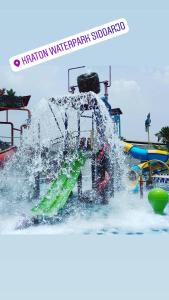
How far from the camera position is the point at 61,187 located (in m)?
7.46

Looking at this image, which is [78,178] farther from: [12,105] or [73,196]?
[12,105]

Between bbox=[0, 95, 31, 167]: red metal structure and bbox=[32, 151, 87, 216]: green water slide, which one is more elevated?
bbox=[0, 95, 31, 167]: red metal structure

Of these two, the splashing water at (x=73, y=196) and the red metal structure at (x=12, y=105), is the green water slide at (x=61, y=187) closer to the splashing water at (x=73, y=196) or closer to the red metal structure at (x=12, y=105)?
the splashing water at (x=73, y=196)

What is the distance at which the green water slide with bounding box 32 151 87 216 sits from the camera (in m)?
6.71

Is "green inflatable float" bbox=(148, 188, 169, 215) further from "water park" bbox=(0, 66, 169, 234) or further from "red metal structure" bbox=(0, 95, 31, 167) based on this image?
"red metal structure" bbox=(0, 95, 31, 167)

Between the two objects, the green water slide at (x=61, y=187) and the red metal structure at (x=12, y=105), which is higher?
the red metal structure at (x=12, y=105)

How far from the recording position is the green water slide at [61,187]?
6708 mm

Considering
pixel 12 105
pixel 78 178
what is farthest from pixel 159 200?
pixel 12 105

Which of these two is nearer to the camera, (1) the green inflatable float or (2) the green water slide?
(2) the green water slide

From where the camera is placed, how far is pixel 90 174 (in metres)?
8.88

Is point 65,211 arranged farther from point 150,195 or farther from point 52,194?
point 150,195

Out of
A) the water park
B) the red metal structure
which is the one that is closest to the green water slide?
the water park

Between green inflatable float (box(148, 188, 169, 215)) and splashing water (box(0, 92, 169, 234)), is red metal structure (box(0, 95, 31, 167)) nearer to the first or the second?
splashing water (box(0, 92, 169, 234))

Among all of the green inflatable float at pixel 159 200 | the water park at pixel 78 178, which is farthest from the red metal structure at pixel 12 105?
the green inflatable float at pixel 159 200
